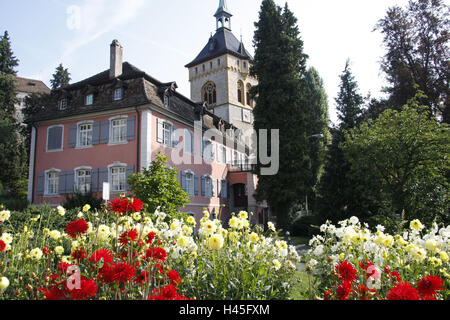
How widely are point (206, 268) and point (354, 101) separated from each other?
20698 mm

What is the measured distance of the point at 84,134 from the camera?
2056 cm

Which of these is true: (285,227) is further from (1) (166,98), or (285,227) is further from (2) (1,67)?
(2) (1,67)

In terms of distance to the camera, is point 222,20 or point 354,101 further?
point 222,20

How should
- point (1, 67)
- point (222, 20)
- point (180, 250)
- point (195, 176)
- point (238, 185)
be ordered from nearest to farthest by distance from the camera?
point (180, 250)
point (195, 176)
point (238, 185)
point (1, 67)
point (222, 20)

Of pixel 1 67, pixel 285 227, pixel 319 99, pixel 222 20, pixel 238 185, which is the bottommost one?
pixel 285 227

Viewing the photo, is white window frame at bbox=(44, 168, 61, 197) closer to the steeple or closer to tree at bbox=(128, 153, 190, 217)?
tree at bbox=(128, 153, 190, 217)

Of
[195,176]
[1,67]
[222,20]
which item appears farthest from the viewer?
[222,20]

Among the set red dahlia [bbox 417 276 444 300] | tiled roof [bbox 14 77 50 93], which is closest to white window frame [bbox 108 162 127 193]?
red dahlia [bbox 417 276 444 300]

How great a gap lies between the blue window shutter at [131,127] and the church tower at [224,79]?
22992 millimetres

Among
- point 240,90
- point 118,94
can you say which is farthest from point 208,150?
point 240,90

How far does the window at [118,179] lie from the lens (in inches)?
750

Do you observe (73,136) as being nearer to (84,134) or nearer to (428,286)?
(84,134)
